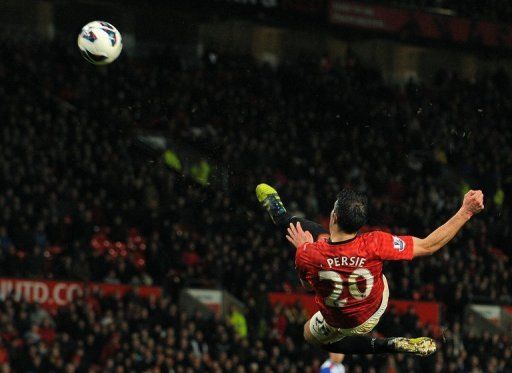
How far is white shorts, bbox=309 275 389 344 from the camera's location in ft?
31.4

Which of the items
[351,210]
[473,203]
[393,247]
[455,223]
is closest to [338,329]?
[393,247]

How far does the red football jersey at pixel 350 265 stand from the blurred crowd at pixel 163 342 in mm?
8793

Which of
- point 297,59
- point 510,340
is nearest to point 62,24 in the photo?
point 297,59

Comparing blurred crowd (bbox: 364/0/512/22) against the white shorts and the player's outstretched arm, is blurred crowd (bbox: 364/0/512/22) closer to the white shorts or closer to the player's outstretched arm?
the white shorts

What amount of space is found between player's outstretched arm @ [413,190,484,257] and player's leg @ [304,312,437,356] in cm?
135

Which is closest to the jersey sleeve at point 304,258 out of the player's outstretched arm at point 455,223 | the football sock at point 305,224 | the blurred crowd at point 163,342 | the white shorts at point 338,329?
the football sock at point 305,224

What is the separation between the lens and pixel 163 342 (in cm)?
1900

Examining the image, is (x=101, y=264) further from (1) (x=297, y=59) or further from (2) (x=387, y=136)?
(1) (x=297, y=59)

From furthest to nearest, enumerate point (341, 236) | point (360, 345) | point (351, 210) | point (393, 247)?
point (360, 345) < point (341, 236) < point (393, 247) < point (351, 210)

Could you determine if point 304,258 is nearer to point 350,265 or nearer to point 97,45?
point 350,265

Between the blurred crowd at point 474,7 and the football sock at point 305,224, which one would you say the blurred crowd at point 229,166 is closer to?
the blurred crowd at point 474,7

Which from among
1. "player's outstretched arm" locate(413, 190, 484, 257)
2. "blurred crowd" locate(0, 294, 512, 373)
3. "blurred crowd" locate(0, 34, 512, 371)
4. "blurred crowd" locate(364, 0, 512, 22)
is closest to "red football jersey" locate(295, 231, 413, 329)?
"player's outstretched arm" locate(413, 190, 484, 257)

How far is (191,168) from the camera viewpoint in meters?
26.4

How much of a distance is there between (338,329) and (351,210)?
1522mm
